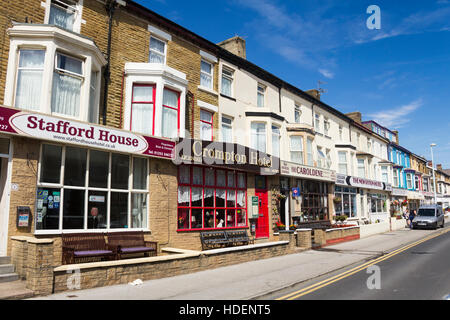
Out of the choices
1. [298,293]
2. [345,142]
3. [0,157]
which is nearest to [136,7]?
[0,157]

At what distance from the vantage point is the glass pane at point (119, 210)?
11.7m

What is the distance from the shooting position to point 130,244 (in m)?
11.2

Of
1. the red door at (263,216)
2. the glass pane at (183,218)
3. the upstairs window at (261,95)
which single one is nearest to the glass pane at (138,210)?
the glass pane at (183,218)

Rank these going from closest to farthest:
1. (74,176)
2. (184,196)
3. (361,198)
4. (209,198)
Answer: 1. (74,176)
2. (184,196)
3. (209,198)
4. (361,198)

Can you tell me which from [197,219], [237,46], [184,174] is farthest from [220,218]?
[237,46]

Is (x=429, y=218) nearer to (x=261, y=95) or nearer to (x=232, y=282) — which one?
(x=261, y=95)

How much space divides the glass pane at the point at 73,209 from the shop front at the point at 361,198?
19.3 m

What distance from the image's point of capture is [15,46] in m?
10.1

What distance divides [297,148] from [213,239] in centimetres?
980

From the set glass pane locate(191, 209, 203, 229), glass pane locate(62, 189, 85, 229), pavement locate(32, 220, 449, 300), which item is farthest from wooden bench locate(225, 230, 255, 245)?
glass pane locate(62, 189, 85, 229)

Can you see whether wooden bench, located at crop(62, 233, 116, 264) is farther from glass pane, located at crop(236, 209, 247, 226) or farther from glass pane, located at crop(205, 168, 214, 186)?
glass pane, located at crop(236, 209, 247, 226)

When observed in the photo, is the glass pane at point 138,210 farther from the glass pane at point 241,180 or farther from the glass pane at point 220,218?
the glass pane at point 241,180

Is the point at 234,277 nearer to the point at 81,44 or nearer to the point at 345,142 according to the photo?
the point at 81,44
